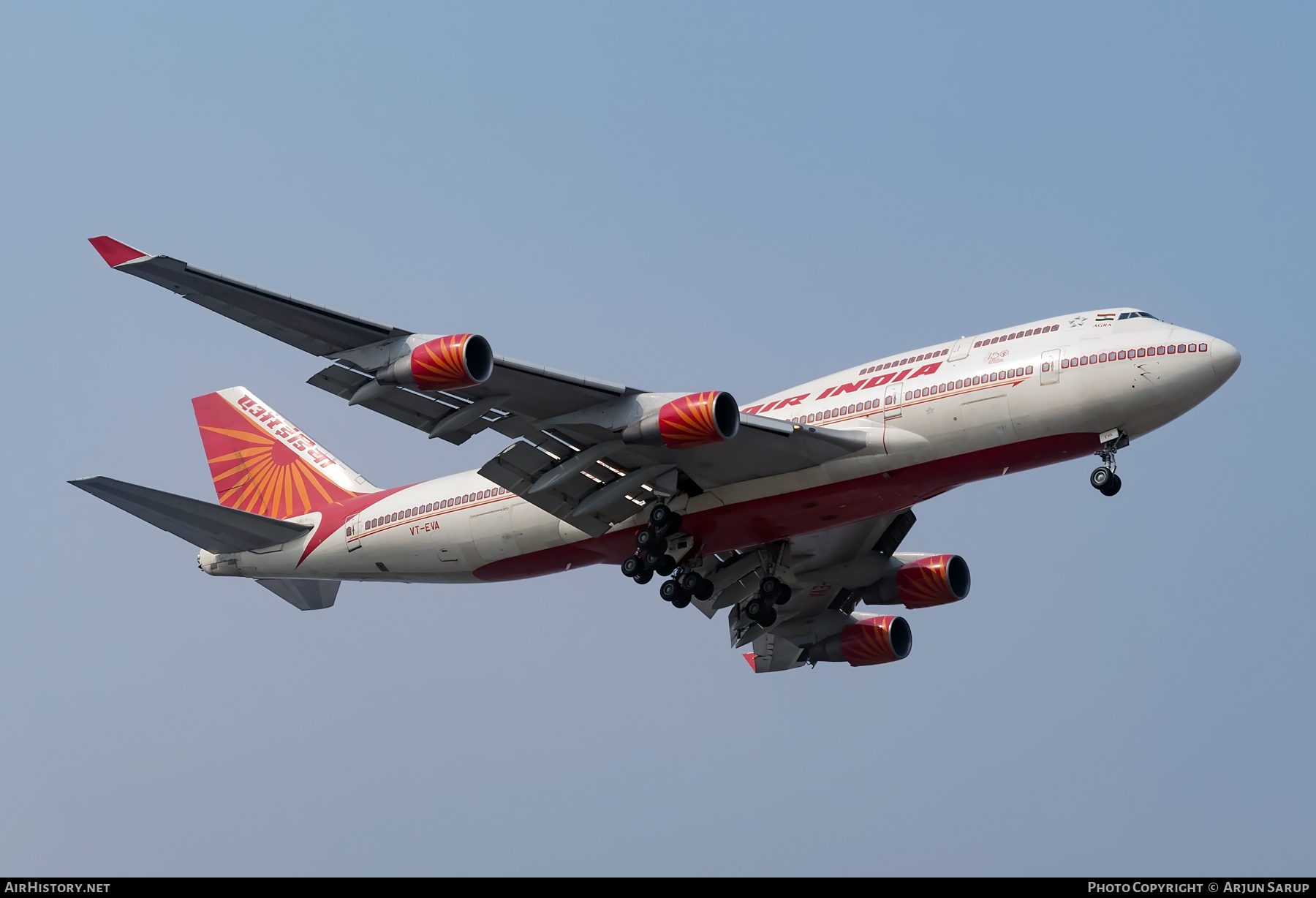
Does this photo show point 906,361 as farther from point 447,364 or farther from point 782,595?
point 447,364

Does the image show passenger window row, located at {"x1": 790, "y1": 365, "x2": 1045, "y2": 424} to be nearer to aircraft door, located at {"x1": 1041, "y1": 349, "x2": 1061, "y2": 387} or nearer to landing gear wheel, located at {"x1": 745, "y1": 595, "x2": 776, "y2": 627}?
aircraft door, located at {"x1": 1041, "y1": 349, "x2": 1061, "y2": 387}

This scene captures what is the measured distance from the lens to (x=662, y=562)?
32750mm

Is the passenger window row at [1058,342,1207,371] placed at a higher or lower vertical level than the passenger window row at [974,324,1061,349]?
lower

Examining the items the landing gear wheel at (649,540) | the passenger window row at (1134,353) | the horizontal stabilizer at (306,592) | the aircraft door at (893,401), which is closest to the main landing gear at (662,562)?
the landing gear wheel at (649,540)

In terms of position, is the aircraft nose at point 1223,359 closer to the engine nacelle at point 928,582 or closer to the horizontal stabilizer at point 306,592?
the engine nacelle at point 928,582

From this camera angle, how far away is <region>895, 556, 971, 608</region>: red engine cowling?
37.7m

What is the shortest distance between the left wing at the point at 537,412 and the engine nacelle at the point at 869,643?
10095mm

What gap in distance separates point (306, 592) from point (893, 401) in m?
17.4

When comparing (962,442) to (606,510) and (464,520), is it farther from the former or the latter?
(464,520)

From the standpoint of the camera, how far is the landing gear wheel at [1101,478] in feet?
96.2

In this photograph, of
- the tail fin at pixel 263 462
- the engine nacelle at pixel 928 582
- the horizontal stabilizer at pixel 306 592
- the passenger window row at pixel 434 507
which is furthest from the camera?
the tail fin at pixel 263 462

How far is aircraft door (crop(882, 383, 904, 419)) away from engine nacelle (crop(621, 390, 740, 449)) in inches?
136

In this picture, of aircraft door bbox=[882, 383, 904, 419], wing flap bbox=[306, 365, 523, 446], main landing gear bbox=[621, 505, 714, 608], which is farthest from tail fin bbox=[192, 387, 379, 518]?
aircraft door bbox=[882, 383, 904, 419]

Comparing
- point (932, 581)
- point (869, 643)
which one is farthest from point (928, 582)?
point (869, 643)
